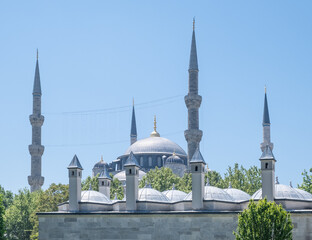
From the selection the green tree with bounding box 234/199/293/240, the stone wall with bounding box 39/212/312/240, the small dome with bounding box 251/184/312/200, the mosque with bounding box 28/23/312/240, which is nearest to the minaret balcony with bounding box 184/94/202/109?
the mosque with bounding box 28/23/312/240

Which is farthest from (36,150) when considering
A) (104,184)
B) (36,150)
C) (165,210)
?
(165,210)

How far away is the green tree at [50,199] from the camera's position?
54969 millimetres

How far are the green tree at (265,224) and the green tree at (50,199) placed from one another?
28690 millimetres

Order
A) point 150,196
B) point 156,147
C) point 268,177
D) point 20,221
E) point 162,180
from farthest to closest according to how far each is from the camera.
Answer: point 156,147, point 162,180, point 20,221, point 150,196, point 268,177

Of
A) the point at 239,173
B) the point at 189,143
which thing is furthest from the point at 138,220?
the point at 189,143

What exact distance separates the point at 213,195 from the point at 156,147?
56030 millimetres

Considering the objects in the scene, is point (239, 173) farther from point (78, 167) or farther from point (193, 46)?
point (78, 167)

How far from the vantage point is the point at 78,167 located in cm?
3772

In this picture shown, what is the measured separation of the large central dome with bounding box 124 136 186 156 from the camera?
9138 centimetres

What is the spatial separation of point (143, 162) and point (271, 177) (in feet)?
191

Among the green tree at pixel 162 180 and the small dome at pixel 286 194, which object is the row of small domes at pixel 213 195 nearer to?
the small dome at pixel 286 194

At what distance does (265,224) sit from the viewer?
28891mm

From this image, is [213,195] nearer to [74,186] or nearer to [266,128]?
[74,186]

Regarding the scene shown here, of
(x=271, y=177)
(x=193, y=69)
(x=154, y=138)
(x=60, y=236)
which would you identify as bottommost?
(x=60, y=236)
